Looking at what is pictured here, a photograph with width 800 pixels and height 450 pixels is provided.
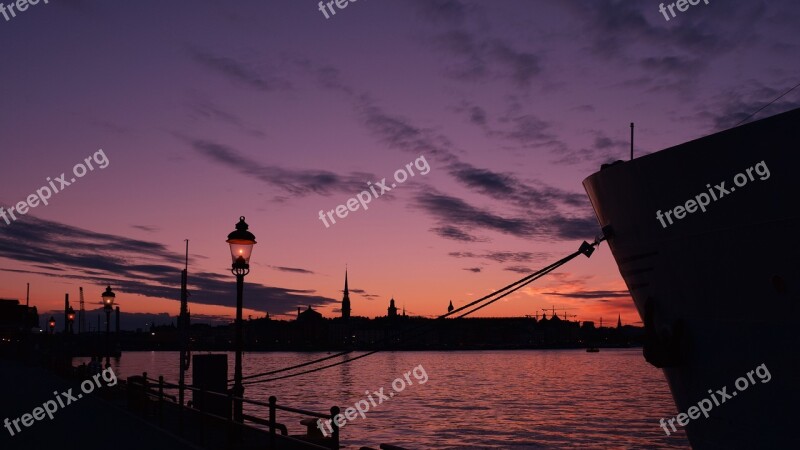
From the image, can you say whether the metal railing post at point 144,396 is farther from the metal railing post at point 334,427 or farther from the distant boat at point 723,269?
the distant boat at point 723,269

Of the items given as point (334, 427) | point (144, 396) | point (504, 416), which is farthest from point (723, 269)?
point (504, 416)

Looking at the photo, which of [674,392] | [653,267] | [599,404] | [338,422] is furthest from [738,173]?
[599,404]

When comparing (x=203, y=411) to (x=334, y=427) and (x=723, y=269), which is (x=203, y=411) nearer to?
(x=334, y=427)

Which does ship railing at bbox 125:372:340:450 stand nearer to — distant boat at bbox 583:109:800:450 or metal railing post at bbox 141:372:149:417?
metal railing post at bbox 141:372:149:417

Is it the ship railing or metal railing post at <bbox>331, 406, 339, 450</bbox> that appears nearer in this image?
metal railing post at <bbox>331, 406, 339, 450</bbox>

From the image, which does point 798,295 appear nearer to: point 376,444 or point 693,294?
point 693,294

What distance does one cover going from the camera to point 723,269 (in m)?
8.63

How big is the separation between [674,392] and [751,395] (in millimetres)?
1992

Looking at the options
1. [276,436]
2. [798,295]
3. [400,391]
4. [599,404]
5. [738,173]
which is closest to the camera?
[798,295]

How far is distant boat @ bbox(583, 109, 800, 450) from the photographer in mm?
7805

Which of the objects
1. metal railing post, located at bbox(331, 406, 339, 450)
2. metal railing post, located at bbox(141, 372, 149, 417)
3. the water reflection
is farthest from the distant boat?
the water reflection

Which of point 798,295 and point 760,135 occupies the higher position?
point 760,135

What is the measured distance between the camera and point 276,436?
38.3 ft

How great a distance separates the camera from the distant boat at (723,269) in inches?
307
